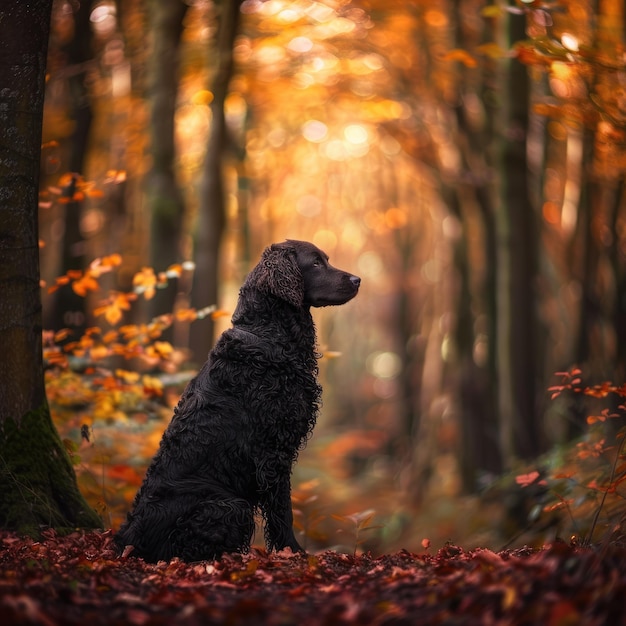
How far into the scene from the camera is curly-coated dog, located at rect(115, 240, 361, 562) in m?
5.38

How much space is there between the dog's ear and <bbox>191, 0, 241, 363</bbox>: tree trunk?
608cm

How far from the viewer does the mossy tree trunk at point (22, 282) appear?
5852 mm

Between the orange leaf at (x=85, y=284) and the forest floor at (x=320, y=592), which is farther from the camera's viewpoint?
the orange leaf at (x=85, y=284)

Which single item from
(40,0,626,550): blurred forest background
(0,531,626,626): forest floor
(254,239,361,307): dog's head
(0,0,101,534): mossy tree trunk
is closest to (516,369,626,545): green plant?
(40,0,626,550): blurred forest background

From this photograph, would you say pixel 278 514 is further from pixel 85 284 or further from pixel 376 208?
pixel 376 208

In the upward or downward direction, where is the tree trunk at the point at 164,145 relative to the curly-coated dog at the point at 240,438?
upward

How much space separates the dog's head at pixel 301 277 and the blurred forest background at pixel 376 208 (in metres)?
1.59

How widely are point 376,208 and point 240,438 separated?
17100 mm

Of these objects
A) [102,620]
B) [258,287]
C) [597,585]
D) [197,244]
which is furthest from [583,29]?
[102,620]

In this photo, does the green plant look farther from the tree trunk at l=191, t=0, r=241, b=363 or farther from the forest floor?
the tree trunk at l=191, t=0, r=241, b=363

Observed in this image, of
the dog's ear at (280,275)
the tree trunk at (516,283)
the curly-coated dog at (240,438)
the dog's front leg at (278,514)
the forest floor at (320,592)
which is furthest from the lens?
the tree trunk at (516,283)

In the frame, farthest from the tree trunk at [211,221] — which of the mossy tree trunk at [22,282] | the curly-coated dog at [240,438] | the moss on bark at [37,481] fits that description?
the curly-coated dog at [240,438]

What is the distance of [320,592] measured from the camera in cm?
416

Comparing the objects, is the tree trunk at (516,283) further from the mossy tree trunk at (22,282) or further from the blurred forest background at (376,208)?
the mossy tree trunk at (22,282)
